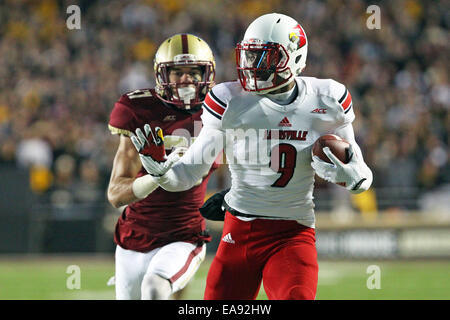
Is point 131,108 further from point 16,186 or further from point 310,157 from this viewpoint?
point 16,186

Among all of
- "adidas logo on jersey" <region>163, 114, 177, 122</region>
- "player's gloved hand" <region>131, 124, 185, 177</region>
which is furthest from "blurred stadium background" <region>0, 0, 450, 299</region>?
"player's gloved hand" <region>131, 124, 185, 177</region>

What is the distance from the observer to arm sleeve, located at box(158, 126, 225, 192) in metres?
4.05

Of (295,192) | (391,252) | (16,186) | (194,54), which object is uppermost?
(194,54)

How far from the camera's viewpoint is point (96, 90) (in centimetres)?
1378

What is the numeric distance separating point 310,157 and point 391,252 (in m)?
6.94

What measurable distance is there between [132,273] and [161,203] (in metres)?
0.45

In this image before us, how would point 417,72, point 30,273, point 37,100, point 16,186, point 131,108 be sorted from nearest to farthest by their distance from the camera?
point 131,108, point 30,273, point 16,186, point 417,72, point 37,100

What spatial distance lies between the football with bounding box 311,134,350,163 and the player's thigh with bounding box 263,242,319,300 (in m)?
0.46

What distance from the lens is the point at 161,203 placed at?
4805 millimetres

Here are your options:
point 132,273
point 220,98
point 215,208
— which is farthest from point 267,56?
point 132,273

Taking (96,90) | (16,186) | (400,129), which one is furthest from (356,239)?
(96,90)

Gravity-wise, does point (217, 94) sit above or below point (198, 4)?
below

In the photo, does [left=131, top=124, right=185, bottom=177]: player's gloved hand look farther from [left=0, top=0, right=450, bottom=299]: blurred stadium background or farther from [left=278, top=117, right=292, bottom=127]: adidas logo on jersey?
[left=0, top=0, right=450, bottom=299]: blurred stadium background

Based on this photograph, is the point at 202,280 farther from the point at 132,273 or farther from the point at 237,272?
the point at 237,272
